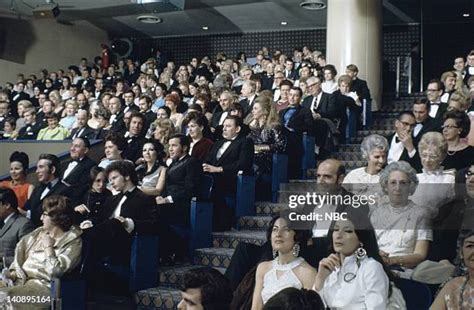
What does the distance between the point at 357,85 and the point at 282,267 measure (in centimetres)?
417

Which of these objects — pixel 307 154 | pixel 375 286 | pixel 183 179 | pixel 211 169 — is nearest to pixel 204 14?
pixel 307 154

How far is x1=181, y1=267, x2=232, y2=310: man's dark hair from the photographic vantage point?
1.81 m

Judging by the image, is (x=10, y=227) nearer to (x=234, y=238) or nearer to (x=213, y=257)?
(x=213, y=257)

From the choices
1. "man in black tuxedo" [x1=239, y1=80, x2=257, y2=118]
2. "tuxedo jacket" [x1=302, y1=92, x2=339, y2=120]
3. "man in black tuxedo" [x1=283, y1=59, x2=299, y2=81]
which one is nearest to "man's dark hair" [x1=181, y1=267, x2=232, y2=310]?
"tuxedo jacket" [x1=302, y1=92, x2=339, y2=120]

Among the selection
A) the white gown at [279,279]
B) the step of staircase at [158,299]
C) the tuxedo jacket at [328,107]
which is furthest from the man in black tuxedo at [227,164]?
the white gown at [279,279]

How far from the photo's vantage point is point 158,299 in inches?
139

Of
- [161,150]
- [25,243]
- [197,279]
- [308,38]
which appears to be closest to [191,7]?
[308,38]

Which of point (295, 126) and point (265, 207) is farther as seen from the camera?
point (295, 126)

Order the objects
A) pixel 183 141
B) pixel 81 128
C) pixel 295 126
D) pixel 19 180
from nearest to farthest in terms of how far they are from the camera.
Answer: pixel 183 141 < pixel 19 180 < pixel 295 126 < pixel 81 128

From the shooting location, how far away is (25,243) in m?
→ 3.48

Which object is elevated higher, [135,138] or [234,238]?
[135,138]

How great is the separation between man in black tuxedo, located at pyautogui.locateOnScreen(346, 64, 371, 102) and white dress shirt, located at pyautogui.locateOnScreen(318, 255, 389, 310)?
411 centimetres

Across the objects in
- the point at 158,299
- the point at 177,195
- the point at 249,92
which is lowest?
the point at 158,299

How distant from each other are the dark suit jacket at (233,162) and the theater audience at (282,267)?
4.90 ft
